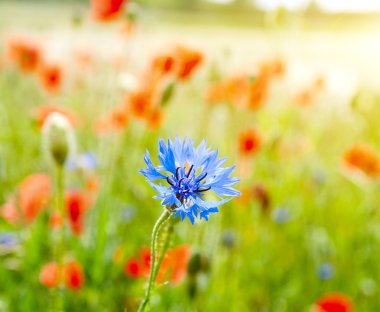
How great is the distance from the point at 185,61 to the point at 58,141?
0.35 meters

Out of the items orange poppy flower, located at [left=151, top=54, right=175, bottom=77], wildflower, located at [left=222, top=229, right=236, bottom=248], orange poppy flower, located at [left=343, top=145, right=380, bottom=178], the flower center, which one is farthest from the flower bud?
orange poppy flower, located at [left=343, top=145, right=380, bottom=178]

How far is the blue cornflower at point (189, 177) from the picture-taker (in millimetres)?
586

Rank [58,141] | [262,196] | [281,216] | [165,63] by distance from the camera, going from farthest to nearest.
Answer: [281,216] → [262,196] → [165,63] → [58,141]

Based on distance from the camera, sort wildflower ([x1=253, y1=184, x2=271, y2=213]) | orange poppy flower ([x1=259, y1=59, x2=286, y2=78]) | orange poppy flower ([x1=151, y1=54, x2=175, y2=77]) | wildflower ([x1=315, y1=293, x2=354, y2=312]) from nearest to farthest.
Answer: orange poppy flower ([x1=151, y1=54, x2=175, y2=77]) → wildflower ([x1=315, y1=293, x2=354, y2=312]) → wildflower ([x1=253, y1=184, x2=271, y2=213]) → orange poppy flower ([x1=259, y1=59, x2=286, y2=78])

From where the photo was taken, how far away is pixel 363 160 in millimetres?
1784

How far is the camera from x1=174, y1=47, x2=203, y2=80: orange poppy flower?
1.29m

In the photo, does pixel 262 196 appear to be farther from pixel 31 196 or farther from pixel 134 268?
pixel 31 196

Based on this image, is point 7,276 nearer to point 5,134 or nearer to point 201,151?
point 5,134

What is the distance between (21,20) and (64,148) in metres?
5.19

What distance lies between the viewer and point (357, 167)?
71.2 inches

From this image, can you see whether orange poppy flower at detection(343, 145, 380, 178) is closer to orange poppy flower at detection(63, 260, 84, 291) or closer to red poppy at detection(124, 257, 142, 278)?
red poppy at detection(124, 257, 142, 278)

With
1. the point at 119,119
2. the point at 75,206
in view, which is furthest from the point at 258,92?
the point at 75,206

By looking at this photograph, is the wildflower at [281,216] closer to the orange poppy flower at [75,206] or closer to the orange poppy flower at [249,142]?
the orange poppy flower at [249,142]

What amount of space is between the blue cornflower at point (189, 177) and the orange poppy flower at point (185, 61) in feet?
2.23
